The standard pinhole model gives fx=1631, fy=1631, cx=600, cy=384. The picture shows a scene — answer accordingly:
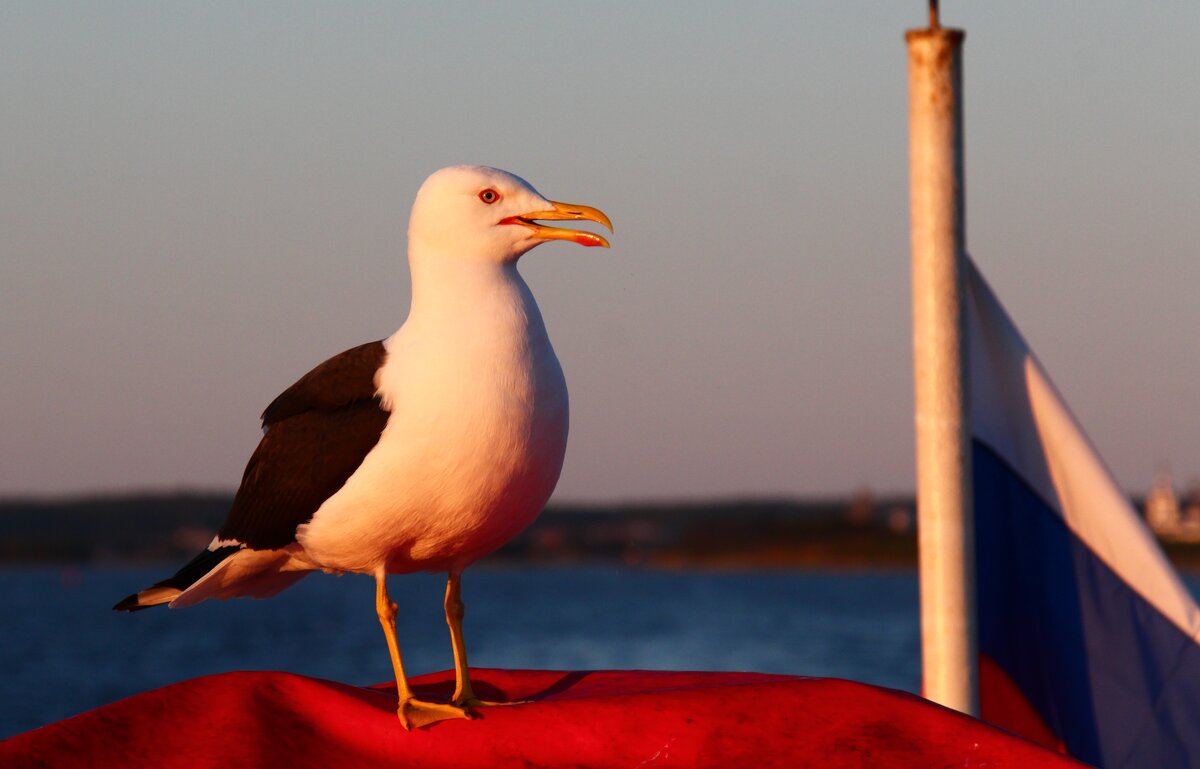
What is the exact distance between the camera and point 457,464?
5281 millimetres

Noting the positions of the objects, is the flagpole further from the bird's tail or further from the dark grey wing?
the dark grey wing

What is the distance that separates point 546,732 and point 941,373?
4831 millimetres

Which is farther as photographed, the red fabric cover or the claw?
the claw

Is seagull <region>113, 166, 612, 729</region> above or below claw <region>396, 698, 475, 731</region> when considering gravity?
above

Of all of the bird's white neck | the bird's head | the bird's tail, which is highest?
the bird's head

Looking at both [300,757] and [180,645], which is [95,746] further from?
[180,645]

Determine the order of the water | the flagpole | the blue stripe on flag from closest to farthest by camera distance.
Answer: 1. the flagpole
2. the blue stripe on flag
3. the water

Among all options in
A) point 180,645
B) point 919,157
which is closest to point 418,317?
point 919,157

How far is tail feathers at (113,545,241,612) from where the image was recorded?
608 centimetres

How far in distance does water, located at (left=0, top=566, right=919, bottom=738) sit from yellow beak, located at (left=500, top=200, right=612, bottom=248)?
47.9 metres

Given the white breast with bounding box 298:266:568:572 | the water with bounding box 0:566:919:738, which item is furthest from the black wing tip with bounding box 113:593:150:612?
the water with bounding box 0:566:919:738

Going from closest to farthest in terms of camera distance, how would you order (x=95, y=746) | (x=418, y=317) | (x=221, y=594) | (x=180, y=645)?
1. (x=95, y=746)
2. (x=418, y=317)
3. (x=221, y=594)
4. (x=180, y=645)

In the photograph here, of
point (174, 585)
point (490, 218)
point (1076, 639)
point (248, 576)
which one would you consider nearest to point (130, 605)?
point (174, 585)

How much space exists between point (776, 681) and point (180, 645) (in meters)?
101
